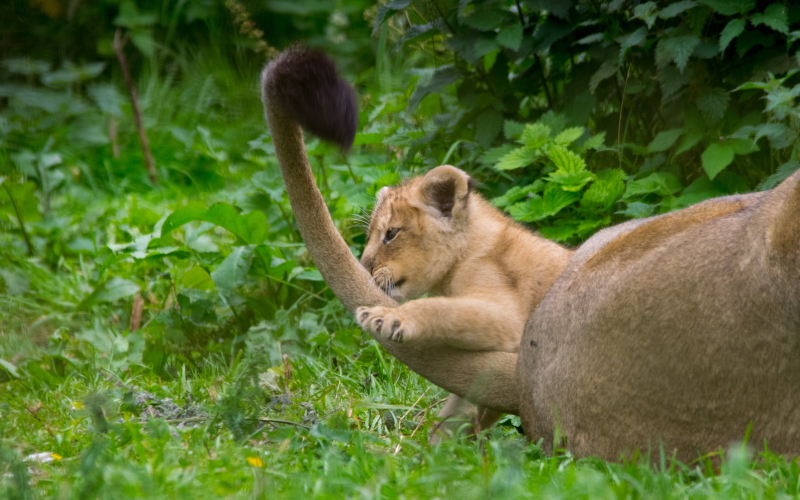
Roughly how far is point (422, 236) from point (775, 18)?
230 cm

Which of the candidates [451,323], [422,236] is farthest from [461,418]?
[422,236]

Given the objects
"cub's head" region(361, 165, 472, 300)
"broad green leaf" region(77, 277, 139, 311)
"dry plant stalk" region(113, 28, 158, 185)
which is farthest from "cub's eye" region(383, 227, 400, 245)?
"dry plant stalk" region(113, 28, 158, 185)

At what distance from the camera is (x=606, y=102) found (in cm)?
523

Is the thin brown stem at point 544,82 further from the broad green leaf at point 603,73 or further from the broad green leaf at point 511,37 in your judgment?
the broad green leaf at point 603,73

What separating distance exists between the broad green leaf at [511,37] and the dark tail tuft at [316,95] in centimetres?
200

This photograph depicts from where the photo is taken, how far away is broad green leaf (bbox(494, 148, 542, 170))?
474cm

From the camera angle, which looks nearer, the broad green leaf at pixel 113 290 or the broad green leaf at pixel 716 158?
the broad green leaf at pixel 716 158

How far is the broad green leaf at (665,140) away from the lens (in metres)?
4.66

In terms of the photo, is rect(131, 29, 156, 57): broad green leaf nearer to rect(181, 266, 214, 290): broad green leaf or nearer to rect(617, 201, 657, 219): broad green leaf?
rect(181, 266, 214, 290): broad green leaf

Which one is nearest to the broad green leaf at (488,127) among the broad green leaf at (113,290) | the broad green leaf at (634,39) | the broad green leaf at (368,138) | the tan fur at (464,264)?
the broad green leaf at (368,138)

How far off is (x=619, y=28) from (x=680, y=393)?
9.51 ft

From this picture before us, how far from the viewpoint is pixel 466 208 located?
3.62 meters

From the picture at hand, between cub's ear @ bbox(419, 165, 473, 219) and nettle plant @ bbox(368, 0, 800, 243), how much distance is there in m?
1.15

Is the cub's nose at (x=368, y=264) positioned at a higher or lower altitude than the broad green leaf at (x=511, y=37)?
lower
